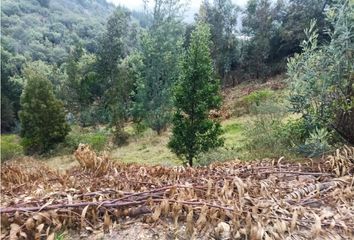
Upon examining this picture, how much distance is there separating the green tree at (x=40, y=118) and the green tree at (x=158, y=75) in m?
4.14

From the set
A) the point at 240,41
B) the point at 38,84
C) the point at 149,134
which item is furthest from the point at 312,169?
the point at 240,41

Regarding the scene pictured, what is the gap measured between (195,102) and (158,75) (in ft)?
33.5

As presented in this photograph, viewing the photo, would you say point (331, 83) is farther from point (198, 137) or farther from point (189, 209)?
point (198, 137)

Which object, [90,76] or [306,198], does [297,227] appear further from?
[90,76]

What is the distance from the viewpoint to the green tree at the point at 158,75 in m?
19.8

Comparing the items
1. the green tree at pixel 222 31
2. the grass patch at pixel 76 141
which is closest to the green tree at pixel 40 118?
the grass patch at pixel 76 141

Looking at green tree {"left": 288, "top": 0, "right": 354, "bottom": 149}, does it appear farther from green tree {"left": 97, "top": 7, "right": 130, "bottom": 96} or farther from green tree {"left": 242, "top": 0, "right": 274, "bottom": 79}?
green tree {"left": 242, "top": 0, "right": 274, "bottom": 79}

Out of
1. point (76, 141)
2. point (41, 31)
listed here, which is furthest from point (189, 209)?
point (41, 31)

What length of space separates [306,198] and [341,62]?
232cm

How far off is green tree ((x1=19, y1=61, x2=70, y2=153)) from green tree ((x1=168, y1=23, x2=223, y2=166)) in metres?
11.1

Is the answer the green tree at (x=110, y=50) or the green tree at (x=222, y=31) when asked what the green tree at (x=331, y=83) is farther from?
the green tree at (x=222, y=31)

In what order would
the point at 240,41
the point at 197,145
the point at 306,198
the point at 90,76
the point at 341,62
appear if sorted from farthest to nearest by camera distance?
the point at 240,41, the point at 90,76, the point at 197,145, the point at 341,62, the point at 306,198

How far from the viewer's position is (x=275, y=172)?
8.46 feet

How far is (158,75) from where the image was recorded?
20453mm
